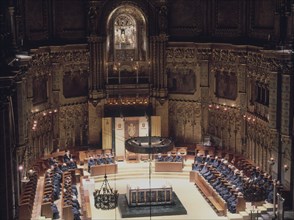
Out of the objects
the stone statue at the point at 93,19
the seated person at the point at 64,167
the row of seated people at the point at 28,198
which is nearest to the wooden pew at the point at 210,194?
the seated person at the point at 64,167

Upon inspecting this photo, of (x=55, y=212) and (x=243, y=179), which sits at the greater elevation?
(x=243, y=179)

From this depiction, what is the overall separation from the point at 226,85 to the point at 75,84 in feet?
34.0

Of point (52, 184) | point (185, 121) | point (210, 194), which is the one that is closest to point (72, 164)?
point (52, 184)

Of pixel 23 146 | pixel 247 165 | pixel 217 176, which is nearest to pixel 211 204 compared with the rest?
pixel 217 176

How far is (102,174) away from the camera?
35.5 m

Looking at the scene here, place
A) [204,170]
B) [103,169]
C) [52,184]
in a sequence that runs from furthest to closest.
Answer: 1. [103,169]
2. [204,170]
3. [52,184]

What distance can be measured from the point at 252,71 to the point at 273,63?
4.83 metres

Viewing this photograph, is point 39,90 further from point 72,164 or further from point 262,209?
point 262,209

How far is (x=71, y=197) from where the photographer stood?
91.9 feet

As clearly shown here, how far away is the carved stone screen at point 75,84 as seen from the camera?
38.0 m

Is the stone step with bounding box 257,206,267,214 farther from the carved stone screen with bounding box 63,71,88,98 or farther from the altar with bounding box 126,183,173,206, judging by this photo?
the carved stone screen with bounding box 63,71,88,98

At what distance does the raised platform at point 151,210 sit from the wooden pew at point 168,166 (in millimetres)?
5132

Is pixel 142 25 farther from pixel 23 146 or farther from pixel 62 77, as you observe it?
pixel 23 146

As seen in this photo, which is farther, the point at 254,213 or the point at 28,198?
the point at 254,213
